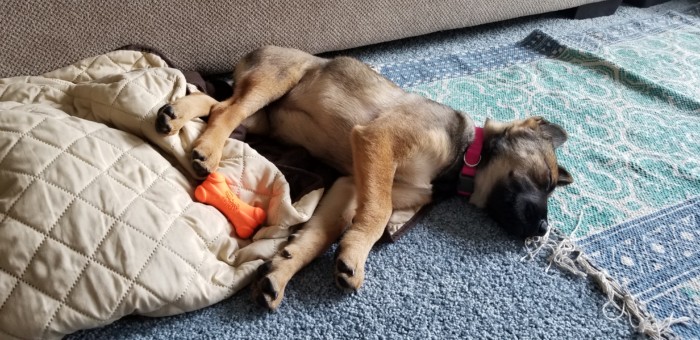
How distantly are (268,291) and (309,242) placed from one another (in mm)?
257

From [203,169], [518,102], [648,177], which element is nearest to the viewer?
[203,169]

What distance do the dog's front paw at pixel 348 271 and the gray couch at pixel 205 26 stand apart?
1.23m

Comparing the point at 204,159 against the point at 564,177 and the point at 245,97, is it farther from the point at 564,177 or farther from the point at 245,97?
the point at 564,177

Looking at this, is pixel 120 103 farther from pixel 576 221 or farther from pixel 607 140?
pixel 607 140

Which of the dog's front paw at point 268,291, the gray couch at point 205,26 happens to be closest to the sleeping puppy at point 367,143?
the dog's front paw at point 268,291

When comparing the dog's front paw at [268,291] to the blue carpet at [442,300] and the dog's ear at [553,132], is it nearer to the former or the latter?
the blue carpet at [442,300]

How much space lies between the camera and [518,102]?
282cm

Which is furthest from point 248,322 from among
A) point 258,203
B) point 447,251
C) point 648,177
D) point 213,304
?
point 648,177

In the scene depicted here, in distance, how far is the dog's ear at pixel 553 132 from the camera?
2.20 metres

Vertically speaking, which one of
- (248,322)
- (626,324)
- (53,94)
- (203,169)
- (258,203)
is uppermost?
(53,94)

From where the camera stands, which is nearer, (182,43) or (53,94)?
(53,94)

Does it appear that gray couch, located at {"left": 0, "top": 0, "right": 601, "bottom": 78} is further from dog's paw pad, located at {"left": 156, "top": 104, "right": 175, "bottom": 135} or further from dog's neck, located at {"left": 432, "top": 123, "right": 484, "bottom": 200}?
dog's neck, located at {"left": 432, "top": 123, "right": 484, "bottom": 200}

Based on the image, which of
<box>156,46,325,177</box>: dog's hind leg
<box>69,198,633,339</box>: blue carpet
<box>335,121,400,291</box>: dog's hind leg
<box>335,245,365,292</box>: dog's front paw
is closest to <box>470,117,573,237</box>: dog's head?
<box>69,198,633,339</box>: blue carpet

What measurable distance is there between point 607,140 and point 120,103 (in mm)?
2217
